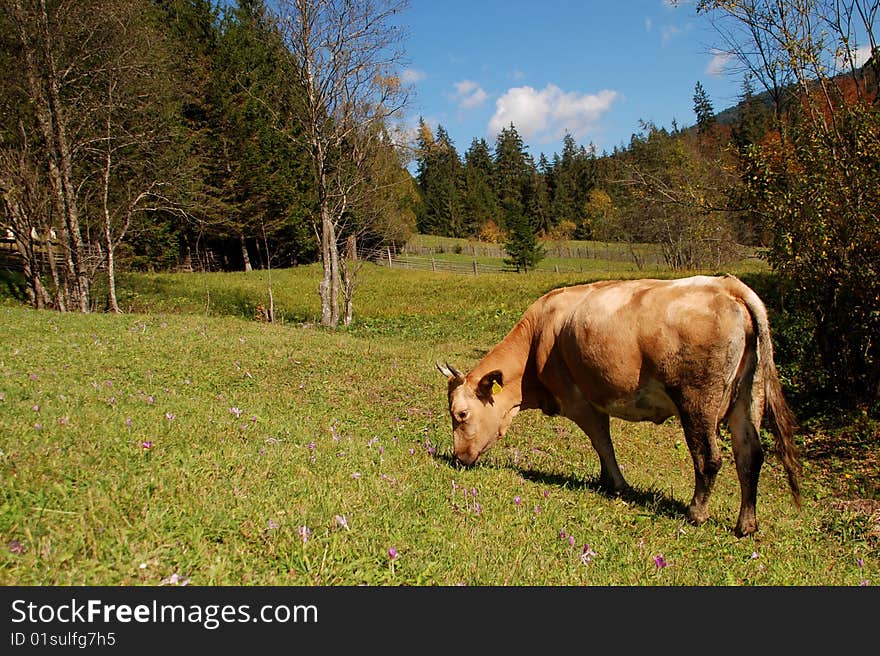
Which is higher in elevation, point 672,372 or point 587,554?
point 672,372

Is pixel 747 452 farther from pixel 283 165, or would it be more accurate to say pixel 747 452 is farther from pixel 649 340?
pixel 283 165

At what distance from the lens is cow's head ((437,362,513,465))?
6.75m

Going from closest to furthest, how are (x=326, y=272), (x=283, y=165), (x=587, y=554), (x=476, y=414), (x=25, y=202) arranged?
(x=587, y=554), (x=476, y=414), (x=326, y=272), (x=25, y=202), (x=283, y=165)

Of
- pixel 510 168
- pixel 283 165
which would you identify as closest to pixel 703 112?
pixel 510 168

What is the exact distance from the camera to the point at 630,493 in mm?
6398

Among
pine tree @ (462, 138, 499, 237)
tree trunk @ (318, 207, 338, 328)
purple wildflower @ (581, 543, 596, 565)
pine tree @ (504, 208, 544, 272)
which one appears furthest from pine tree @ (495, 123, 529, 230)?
purple wildflower @ (581, 543, 596, 565)

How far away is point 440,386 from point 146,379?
18.8ft

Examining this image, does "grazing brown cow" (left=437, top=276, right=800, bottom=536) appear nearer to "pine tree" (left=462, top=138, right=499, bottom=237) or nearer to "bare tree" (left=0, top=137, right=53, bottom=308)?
"bare tree" (left=0, top=137, right=53, bottom=308)

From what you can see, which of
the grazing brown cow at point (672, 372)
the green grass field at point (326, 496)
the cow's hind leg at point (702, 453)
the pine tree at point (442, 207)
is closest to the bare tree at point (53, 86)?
the green grass field at point (326, 496)

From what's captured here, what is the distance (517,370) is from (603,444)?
135cm

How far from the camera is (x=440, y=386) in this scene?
1230 centimetres

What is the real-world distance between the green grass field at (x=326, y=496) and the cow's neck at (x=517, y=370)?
88 centimetres

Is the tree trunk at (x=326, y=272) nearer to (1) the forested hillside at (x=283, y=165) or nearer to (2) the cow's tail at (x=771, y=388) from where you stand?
(1) the forested hillside at (x=283, y=165)
